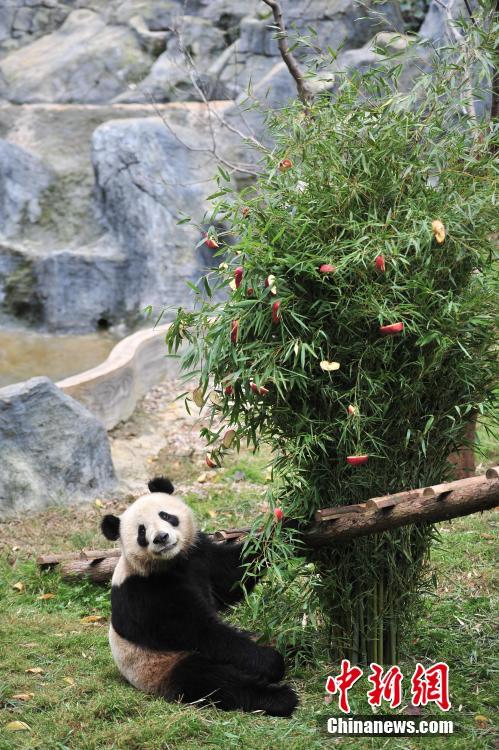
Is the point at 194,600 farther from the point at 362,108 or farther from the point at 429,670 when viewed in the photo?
the point at 362,108

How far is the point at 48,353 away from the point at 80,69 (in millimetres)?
6953

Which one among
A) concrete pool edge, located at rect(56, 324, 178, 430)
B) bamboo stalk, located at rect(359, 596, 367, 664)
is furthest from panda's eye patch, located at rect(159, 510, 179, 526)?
concrete pool edge, located at rect(56, 324, 178, 430)

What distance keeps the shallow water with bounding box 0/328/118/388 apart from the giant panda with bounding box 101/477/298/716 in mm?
6673

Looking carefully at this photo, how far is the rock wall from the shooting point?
44.7ft

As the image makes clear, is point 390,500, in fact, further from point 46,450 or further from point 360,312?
point 46,450

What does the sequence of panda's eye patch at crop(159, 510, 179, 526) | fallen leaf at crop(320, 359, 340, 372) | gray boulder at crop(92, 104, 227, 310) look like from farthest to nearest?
gray boulder at crop(92, 104, 227, 310) < panda's eye patch at crop(159, 510, 179, 526) < fallen leaf at crop(320, 359, 340, 372)

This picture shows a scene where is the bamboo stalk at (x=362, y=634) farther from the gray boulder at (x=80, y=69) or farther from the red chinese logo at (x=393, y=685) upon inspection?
the gray boulder at (x=80, y=69)

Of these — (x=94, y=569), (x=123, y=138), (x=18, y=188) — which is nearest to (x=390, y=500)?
(x=94, y=569)

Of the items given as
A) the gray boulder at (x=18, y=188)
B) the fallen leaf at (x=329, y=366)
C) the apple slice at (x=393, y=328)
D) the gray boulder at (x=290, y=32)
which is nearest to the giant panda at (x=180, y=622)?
the fallen leaf at (x=329, y=366)

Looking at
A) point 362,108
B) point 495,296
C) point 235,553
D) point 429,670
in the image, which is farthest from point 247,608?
point 362,108

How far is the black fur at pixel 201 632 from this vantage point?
4535 mm

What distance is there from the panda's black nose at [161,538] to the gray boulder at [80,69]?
44.5 ft

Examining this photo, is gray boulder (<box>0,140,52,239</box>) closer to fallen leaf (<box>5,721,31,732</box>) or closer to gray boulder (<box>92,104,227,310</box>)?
gray boulder (<box>92,104,227,310</box>)

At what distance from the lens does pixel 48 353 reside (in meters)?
12.5
